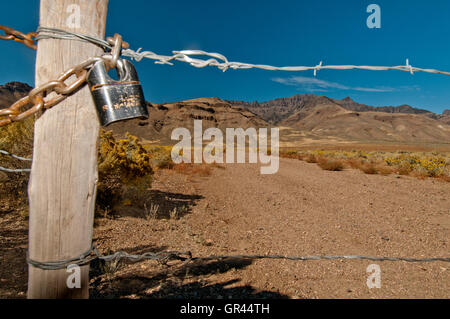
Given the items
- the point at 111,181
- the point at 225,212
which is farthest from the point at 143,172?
the point at 225,212

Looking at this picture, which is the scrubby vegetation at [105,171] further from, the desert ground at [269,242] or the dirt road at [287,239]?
the dirt road at [287,239]

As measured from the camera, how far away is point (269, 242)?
14.0ft

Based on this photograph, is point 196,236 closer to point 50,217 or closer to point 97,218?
point 97,218

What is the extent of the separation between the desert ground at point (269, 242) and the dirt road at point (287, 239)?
0.05 feet

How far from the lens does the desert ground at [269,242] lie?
2.77 m

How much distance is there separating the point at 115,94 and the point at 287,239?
404cm

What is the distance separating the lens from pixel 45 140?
3.47 ft

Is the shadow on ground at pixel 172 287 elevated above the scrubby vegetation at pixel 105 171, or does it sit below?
below

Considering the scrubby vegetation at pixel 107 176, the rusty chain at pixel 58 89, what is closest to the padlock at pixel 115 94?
the rusty chain at pixel 58 89

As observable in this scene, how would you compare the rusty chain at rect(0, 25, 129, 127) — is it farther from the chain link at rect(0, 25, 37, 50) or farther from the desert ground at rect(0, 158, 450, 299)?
the desert ground at rect(0, 158, 450, 299)

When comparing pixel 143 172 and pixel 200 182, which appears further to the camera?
pixel 200 182

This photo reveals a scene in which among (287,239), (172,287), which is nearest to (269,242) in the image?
(287,239)

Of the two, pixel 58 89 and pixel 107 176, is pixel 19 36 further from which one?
pixel 107 176

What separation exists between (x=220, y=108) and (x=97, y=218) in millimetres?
143772
